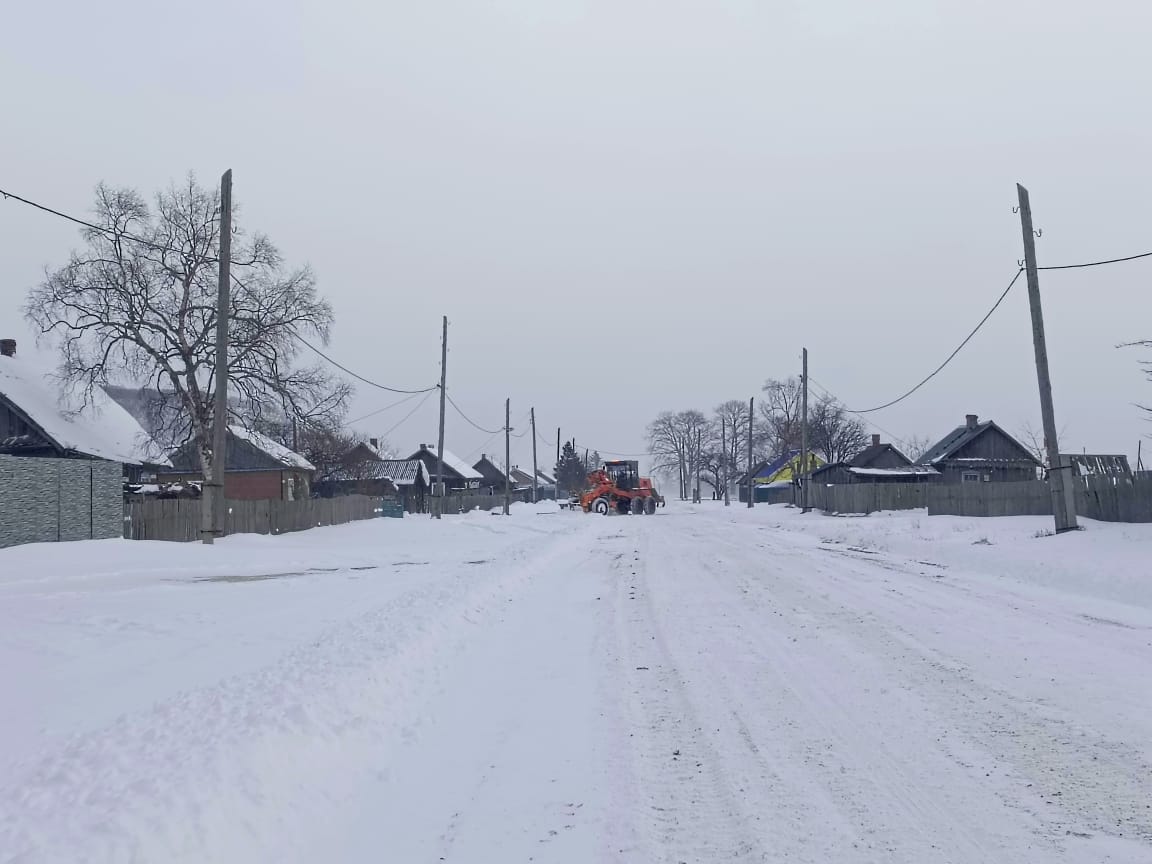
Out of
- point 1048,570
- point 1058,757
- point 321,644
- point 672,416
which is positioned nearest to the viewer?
point 1058,757

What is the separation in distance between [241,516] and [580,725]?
25848 millimetres

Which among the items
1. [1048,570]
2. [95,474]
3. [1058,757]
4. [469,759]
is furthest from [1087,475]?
[95,474]

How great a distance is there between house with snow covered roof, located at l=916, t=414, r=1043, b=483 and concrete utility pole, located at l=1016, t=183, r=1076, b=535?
4085cm

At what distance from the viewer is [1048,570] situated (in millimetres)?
16312

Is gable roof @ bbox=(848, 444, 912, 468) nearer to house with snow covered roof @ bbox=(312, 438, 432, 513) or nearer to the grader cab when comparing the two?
the grader cab

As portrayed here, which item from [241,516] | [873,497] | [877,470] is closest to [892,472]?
[877,470]

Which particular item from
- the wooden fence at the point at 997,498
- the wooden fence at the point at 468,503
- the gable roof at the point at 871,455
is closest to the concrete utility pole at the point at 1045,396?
the wooden fence at the point at 997,498

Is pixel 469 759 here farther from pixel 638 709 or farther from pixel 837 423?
pixel 837 423

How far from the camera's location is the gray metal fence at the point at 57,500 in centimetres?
2002

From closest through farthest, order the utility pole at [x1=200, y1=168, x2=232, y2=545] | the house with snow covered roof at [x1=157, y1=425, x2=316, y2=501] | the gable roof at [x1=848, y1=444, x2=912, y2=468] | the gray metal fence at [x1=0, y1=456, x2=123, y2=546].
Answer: the gray metal fence at [x1=0, y1=456, x2=123, y2=546], the utility pole at [x1=200, y1=168, x2=232, y2=545], the house with snow covered roof at [x1=157, y1=425, x2=316, y2=501], the gable roof at [x1=848, y1=444, x2=912, y2=468]

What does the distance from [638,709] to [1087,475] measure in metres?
19.9

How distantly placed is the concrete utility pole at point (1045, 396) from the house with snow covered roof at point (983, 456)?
4085 cm

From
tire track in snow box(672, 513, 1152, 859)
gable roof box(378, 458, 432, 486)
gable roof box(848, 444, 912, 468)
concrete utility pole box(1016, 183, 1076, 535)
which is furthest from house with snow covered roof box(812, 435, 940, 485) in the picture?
tire track in snow box(672, 513, 1152, 859)

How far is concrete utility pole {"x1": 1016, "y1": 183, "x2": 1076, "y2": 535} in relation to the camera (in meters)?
20.6
